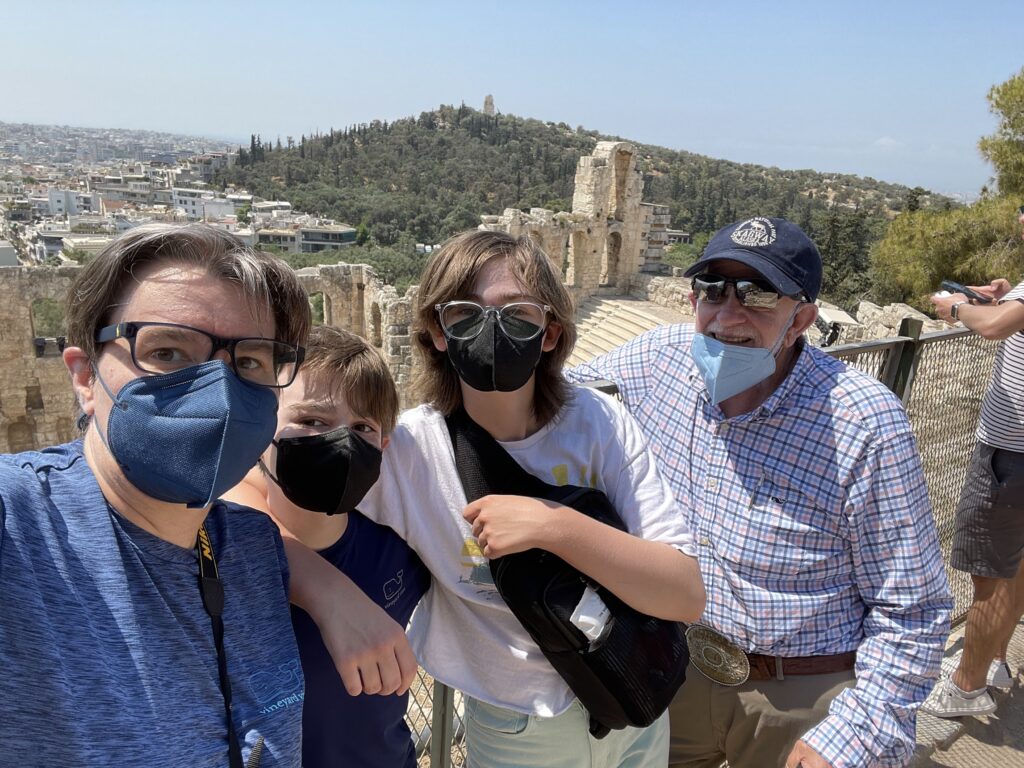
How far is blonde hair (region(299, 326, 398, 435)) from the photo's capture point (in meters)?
1.61

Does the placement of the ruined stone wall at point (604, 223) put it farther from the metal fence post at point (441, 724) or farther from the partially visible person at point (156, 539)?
the partially visible person at point (156, 539)

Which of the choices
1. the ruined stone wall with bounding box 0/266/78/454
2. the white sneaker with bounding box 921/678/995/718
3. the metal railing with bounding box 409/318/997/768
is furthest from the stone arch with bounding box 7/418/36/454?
the white sneaker with bounding box 921/678/995/718

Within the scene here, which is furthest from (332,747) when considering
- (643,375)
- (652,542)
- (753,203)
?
(753,203)

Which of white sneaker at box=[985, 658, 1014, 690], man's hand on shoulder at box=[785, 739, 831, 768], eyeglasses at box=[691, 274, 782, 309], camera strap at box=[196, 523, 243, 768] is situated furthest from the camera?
white sneaker at box=[985, 658, 1014, 690]

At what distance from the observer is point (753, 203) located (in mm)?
56062

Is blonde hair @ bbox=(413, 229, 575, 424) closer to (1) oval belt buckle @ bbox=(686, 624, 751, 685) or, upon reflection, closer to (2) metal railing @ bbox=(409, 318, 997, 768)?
(1) oval belt buckle @ bbox=(686, 624, 751, 685)

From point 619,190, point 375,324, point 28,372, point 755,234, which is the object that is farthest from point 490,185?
point 755,234

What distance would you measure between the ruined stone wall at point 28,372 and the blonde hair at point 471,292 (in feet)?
39.2

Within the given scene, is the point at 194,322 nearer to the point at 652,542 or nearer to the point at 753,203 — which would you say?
the point at 652,542

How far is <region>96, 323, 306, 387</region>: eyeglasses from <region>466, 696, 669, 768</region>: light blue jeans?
1.08 m

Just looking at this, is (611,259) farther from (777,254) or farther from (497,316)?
(497,316)

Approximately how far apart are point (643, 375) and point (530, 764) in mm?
1302

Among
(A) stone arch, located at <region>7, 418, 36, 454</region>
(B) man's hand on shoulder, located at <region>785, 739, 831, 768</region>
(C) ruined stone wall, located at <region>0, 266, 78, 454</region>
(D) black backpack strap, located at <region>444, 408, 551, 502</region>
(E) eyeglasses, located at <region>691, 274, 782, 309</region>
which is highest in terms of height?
(E) eyeglasses, located at <region>691, 274, 782, 309</region>

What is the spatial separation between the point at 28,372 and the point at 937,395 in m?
13.6
